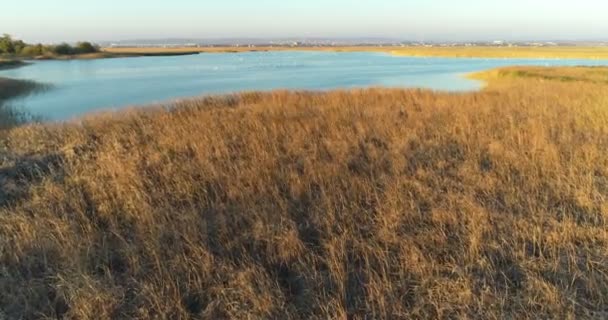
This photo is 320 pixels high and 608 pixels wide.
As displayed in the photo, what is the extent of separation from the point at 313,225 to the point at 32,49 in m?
96.3

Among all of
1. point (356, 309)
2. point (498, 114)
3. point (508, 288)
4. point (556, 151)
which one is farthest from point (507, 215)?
point (498, 114)

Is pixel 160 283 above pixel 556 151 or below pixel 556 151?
below

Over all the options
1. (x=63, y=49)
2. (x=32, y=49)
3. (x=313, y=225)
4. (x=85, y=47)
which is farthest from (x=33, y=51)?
(x=313, y=225)

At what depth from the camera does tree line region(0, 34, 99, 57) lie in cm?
8125

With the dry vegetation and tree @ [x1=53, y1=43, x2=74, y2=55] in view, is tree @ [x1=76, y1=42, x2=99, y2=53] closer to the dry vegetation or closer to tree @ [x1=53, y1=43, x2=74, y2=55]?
tree @ [x1=53, y1=43, x2=74, y2=55]

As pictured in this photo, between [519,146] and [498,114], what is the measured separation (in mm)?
3945

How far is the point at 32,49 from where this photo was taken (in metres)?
83.4

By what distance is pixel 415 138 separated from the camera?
8.76 m

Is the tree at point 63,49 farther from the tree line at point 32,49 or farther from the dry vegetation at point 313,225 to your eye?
the dry vegetation at point 313,225

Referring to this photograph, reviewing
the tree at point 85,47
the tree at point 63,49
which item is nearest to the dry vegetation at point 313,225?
the tree at point 63,49

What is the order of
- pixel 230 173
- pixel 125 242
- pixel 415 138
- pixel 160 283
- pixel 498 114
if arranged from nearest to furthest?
1. pixel 160 283
2. pixel 125 242
3. pixel 230 173
4. pixel 415 138
5. pixel 498 114

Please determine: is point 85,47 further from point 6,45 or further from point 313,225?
point 313,225

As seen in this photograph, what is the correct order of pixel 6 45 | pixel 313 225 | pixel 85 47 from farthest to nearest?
1. pixel 85 47
2. pixel 6 45
3. pixel 313 225

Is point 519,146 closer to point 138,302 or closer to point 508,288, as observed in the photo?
point 508,288
